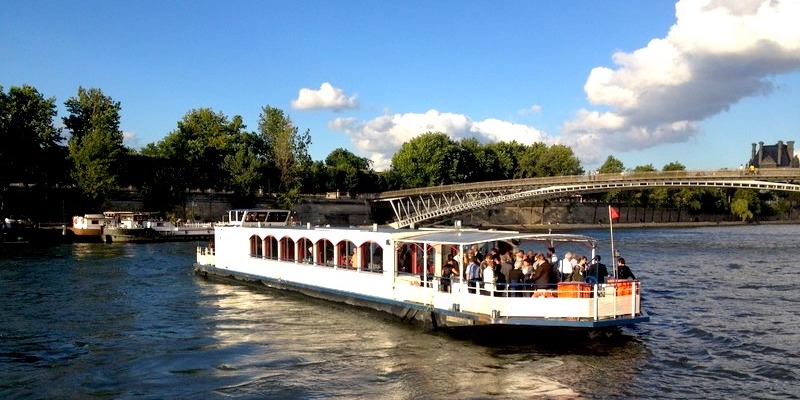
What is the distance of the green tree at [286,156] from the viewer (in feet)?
321

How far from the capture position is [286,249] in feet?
98.0

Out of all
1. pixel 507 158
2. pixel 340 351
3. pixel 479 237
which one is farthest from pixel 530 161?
pixel 340 351

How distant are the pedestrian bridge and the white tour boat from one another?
62.5ft

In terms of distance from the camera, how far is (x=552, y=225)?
113 metres

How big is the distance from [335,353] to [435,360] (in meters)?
2.83

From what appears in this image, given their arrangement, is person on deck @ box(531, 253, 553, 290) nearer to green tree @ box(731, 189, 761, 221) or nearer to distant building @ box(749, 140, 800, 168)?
green tree @ box(731, 189, 761, 221)

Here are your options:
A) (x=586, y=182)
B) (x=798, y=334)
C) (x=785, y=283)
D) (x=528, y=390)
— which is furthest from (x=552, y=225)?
(x=528, y=390)

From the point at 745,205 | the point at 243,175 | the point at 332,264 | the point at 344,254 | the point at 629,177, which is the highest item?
the point at 243,175

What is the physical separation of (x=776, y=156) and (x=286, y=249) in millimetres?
192299

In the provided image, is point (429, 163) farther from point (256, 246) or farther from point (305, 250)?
point (305, 250)

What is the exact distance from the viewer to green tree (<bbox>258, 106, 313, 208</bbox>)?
9790 cm

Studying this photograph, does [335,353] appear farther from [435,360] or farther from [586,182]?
[586,182]

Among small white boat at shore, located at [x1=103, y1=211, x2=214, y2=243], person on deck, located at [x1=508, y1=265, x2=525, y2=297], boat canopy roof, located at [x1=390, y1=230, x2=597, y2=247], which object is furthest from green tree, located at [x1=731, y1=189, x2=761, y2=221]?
person on deck, located at [x1=508, y1=265, x2=525, y2=297]

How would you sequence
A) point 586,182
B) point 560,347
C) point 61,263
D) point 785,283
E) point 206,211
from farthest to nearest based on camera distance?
point 206,211, point 586,182, point 61,263, point 785,283, point 560,347
